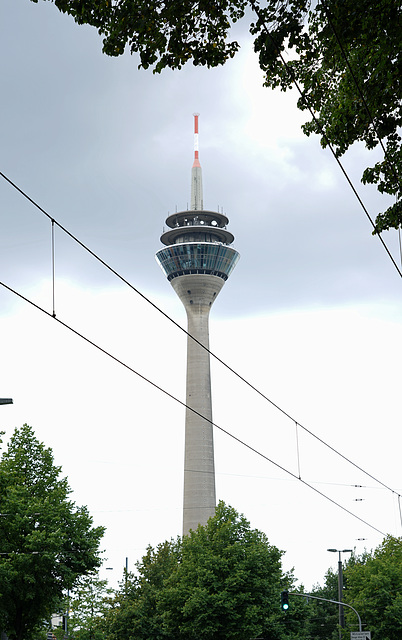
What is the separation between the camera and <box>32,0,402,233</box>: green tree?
40.6ft

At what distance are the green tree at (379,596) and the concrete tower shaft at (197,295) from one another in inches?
2235

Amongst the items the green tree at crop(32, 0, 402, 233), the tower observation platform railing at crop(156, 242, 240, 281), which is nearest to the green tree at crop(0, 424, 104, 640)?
the green tree at crop(32, 0, 402, 233)

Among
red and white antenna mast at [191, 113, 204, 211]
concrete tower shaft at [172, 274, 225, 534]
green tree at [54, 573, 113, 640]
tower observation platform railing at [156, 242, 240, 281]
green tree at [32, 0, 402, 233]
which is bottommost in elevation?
green tree at [54, 573, 113, 640]

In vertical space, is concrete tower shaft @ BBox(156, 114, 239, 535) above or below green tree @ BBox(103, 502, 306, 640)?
above

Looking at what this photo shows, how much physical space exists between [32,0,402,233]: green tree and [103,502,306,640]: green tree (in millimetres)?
35539

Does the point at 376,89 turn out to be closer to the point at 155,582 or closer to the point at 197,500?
the point at 155,582

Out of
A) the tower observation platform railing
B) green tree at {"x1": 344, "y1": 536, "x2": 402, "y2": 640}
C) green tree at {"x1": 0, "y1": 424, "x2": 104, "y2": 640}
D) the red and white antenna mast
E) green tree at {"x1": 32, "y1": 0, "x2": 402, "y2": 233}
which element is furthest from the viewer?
the red and white antenna mast

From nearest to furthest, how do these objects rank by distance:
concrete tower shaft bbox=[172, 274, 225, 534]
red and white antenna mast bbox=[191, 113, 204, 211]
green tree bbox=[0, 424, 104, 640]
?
1. green tree bbox=[0, 424, 104, 640]
2. concrete tower shaft bbox=[172, 274, 225, 534]
3. red and white antenna mast bbox=[191, 113, 204, 211]

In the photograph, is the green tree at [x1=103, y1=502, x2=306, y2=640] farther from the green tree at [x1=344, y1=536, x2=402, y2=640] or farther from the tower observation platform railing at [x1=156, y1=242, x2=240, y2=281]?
the tower observation platform railing at [x1=156, y1=242, x2=240, y2=281]

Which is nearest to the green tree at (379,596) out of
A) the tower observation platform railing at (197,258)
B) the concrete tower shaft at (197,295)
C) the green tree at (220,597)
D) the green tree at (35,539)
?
the green tree at (220,597)

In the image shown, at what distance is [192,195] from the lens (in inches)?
5335

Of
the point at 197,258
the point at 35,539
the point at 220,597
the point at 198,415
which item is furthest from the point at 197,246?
the point at 35,539

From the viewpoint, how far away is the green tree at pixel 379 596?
50.8m

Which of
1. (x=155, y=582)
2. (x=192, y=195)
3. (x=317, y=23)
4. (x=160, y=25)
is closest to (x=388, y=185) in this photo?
(x=317, y=23)
